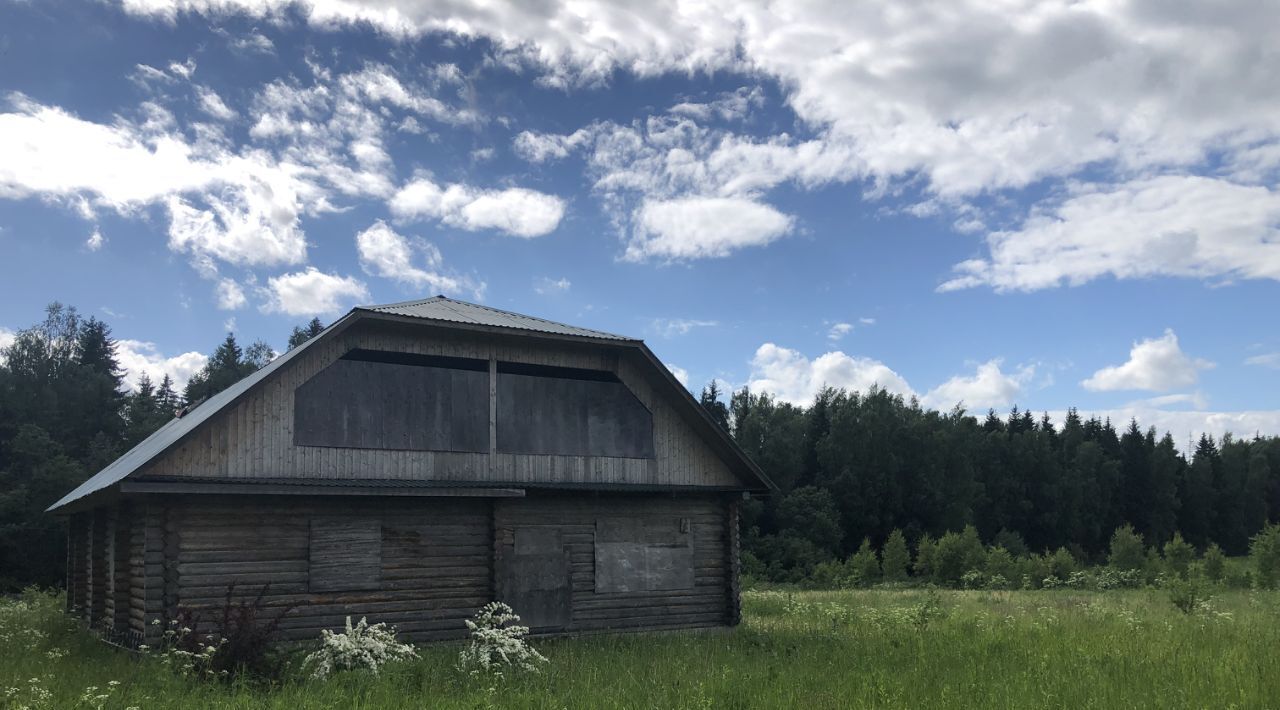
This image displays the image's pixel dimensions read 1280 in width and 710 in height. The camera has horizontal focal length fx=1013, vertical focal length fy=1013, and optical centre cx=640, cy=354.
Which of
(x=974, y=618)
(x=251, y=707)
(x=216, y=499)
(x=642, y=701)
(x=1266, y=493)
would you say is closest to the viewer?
(x=251, y=707)

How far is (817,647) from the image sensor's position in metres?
16.2

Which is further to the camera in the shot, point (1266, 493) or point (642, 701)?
point (1266, 493)

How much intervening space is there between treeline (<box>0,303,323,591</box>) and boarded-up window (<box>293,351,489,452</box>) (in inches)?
1245

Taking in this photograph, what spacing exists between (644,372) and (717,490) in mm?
2821

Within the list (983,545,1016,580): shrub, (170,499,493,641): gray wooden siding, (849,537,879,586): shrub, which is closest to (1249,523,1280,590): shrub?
(983,545,1016,580): shrub

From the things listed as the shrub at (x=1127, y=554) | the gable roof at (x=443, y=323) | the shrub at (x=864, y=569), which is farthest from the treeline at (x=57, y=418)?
the shrub at (x=1127, y=554)

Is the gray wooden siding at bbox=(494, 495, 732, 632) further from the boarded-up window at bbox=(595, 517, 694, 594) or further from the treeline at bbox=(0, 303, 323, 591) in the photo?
the treeline at bbox=(0, 303, 323, 591)

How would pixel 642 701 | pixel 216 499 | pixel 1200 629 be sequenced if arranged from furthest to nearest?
pixel 1200 629 < pixel 216 499 < pixel 642 701

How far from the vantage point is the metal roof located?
17.7m

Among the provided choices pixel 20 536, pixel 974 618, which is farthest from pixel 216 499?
pixel 20 536

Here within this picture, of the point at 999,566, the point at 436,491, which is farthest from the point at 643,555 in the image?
the point at 999,566

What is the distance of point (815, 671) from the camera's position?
13516 mm

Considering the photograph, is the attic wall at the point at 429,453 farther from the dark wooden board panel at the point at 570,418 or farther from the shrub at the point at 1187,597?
the shrub at the point at 1187,597

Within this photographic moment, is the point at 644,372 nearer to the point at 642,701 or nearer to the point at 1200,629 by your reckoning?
the point at 642,701
